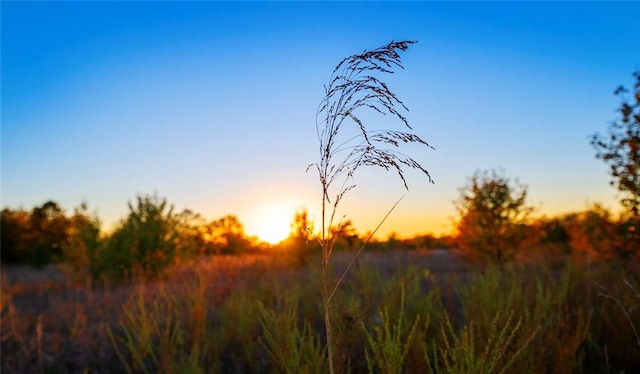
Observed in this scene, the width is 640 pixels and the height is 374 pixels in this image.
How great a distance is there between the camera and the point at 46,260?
3031 centimetres

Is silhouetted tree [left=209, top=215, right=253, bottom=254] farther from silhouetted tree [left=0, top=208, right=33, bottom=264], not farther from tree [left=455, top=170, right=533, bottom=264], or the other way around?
silhouetted tree [left=0, top=208, right=33, bottom=264]

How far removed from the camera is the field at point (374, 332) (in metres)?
2.52

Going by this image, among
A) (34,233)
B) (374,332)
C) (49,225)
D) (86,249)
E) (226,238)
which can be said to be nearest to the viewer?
(374,332)

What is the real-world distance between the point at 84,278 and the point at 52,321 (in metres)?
8.12

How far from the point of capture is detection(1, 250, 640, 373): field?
99.3 inches

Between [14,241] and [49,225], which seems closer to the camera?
[14,241]

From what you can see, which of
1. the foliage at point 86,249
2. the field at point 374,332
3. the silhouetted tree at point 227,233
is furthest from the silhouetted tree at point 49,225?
the field at point 374,332

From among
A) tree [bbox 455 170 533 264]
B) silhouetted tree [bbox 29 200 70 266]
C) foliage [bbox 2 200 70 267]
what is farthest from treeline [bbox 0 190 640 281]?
silhouetted tree [bbox 29 200 70 266]

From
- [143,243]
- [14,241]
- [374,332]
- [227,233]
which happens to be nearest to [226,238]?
[227,233]

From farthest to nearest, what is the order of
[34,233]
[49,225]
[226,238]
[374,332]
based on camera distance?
[49,225], [34,233], [226,238], [374,332]

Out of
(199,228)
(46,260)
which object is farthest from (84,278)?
(46,260)

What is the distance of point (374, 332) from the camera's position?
168 inches

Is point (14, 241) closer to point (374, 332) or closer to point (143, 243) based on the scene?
point (143, 243)

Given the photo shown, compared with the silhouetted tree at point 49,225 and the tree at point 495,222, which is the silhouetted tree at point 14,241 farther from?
the tree at point 495,222
